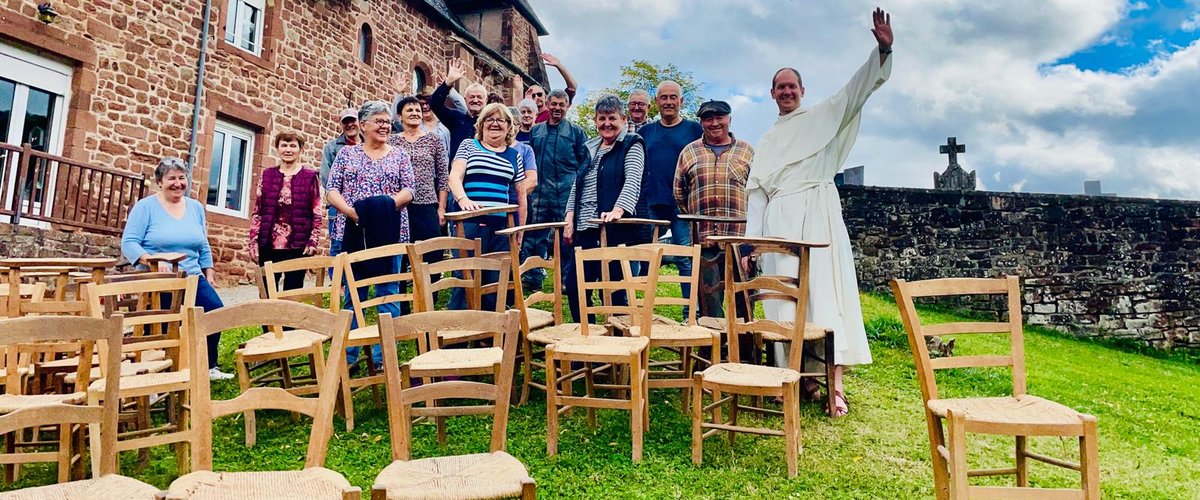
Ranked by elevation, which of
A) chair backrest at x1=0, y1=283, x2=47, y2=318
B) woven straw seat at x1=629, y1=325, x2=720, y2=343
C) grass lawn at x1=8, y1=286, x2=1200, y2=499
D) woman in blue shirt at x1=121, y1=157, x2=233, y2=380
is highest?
woman in blue shirt at x1=121, y1=157, x2=233, y2=380

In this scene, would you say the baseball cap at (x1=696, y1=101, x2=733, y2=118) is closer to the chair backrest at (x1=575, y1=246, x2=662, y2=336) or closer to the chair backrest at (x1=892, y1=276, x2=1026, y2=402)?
the chair backrest at (x1=575, y1=246, x2=662, y2=336)

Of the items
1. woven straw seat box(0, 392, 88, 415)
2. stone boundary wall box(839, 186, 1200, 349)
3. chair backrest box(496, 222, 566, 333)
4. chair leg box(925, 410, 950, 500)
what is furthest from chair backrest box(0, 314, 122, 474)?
stone boundary wall box(839, 186, 1200, 349)

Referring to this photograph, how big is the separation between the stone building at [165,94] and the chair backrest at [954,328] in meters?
8.41

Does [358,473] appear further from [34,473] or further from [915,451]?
[915,451]

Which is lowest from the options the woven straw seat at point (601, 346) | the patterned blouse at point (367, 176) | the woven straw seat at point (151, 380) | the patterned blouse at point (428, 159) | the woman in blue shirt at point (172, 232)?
the woven straw seat at point (151, 380)

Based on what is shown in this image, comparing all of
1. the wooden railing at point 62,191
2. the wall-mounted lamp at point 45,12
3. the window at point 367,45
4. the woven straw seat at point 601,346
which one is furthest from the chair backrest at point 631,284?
the window at point 367,45

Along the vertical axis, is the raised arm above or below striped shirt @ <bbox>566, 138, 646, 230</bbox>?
above

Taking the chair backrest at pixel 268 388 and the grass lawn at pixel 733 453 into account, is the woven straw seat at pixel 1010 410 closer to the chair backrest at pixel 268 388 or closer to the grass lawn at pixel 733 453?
the grass lawn at pixel 733 453

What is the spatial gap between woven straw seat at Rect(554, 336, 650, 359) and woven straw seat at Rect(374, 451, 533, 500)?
967mm

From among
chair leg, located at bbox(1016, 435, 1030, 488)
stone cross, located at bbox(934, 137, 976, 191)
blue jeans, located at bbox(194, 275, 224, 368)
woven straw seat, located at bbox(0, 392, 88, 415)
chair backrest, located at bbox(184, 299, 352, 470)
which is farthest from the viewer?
stone cross, located at bbox(934, 137, 976, 191)

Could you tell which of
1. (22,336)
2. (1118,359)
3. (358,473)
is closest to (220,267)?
(358,473)

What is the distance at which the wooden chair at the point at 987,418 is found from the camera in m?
2.19

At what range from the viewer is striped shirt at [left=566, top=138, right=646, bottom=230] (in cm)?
496

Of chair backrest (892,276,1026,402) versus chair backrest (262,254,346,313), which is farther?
chair backrest (262,254,346,313)
